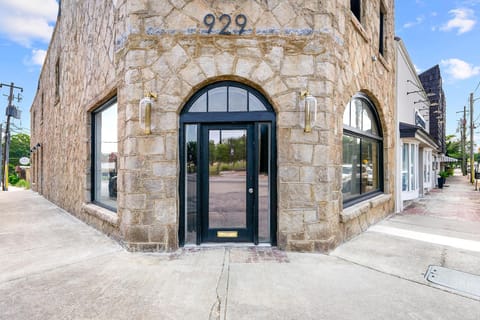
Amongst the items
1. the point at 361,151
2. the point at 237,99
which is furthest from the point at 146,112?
the point at 361,151

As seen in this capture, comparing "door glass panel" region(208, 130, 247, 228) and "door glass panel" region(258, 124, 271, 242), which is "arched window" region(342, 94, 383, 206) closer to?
"door glass panel" region(258, 124, 271, 242)

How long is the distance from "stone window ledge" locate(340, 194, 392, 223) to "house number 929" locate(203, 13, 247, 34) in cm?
363

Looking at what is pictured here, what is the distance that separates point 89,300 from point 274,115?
3507mm

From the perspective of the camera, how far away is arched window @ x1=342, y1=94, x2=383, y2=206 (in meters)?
5.85

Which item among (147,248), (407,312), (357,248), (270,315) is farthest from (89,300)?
(357,248)

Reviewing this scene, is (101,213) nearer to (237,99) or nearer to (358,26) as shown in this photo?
(237,99)

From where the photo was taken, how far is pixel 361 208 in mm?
5621

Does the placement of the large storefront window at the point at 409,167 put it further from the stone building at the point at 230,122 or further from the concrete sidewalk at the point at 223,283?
the stone building at the point at 230,122

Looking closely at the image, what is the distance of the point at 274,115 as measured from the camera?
4570 millimetres

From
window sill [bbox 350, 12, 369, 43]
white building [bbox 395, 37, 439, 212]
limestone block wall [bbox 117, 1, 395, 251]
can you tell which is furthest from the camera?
white building [bbox 395, 37, 439, 212]

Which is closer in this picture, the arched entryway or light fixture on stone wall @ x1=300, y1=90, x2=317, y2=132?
light fixture on stone wall @ x1=300, y1=90, x2=317, y2=132

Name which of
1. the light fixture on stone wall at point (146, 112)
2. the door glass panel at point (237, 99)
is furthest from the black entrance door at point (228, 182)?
the light fixture on stone wall at point (146, 112)

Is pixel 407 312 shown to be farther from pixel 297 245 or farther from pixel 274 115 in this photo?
pixel 274 115

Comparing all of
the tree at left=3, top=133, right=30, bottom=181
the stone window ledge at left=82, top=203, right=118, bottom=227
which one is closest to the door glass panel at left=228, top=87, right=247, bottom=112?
the stone window ledge at left=82, top=203, right=118, bottom=227
